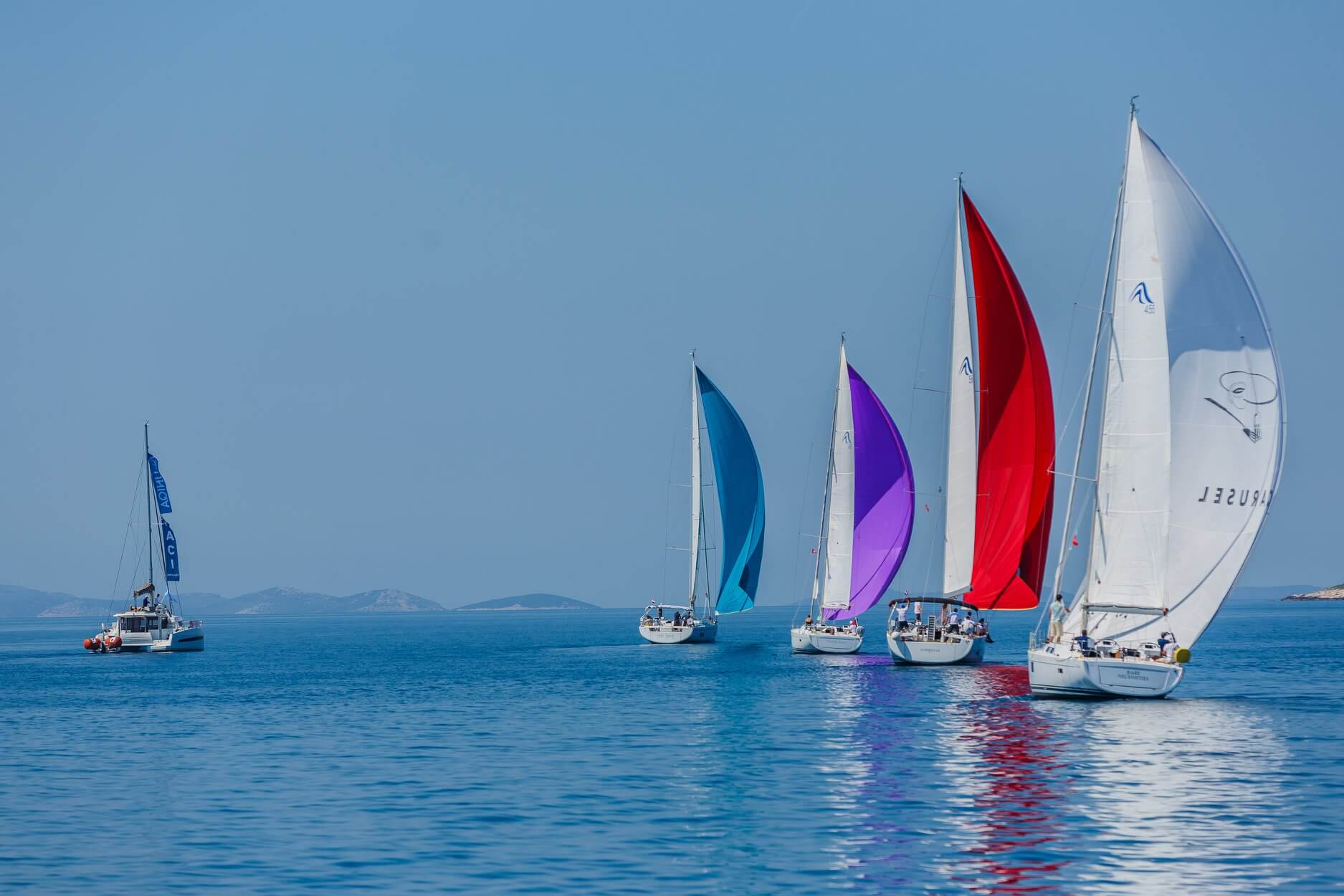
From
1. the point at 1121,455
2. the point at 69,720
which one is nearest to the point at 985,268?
the point at 1121,455

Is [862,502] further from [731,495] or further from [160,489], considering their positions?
[160,489]

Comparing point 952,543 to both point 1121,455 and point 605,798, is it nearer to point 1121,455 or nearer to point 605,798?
point 1121,455

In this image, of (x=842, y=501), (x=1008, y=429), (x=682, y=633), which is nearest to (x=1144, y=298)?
(x=1008, y=429)

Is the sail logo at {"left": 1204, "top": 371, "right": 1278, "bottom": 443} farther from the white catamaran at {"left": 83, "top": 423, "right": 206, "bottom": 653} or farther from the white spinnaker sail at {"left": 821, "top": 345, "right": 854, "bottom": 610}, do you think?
the white catamaran at {"left": 83, "top": 423, "right": 206, "bottom": 653}

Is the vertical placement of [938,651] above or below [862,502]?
below

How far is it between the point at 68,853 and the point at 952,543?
1536 inches

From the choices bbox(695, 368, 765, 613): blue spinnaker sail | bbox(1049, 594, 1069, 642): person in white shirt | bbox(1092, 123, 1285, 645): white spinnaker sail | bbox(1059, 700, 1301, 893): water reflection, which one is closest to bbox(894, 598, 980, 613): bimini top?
bbox(1049, 594, 1069, 642): person in white shirt

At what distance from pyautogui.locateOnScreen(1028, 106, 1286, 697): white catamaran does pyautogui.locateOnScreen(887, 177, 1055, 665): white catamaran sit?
580 inches

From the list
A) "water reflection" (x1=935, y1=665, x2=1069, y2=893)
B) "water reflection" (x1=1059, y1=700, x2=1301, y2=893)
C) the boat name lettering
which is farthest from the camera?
the boat name lettering

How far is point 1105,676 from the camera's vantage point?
38656 millimetres

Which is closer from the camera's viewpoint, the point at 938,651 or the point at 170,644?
the point at 938,651

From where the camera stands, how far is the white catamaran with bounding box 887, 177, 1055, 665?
55.3 meters

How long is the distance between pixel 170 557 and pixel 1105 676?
64.0 metres

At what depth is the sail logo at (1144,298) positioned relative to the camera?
39656 mm
